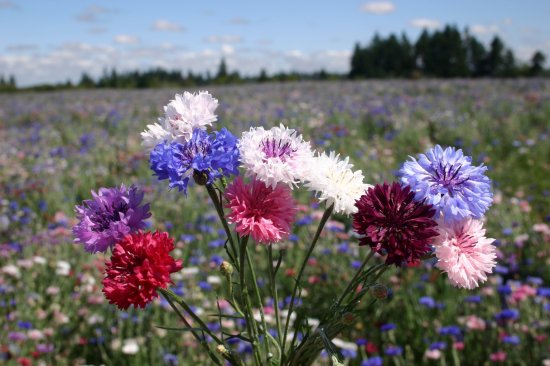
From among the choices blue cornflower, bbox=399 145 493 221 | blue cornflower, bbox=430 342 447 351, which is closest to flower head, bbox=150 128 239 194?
blue cornflower, bbox=399 145 493 221

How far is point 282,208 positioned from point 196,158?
15cm

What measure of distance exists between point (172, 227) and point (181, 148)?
3323 mm

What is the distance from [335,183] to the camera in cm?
80

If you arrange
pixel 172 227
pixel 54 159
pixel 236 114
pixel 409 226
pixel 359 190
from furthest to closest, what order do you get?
pixel 236 114 → pixel 54 159 → pixel 172 227 → pixel 359 190 → pixel 409 226

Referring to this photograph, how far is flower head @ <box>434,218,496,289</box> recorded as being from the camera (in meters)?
0.75

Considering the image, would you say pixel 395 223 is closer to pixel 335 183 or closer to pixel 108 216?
pixel 335 183

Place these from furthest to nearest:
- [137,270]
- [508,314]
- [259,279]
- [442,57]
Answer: [442,57] < [259,279] < [508,314] < [137,270]

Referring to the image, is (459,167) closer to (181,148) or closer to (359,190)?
(359,190)

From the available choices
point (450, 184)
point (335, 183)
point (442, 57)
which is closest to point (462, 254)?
point (450, 184)

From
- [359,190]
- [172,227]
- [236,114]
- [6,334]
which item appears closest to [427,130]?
[236,114]

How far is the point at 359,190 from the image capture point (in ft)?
2.74

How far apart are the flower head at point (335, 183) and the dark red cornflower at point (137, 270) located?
249 mm

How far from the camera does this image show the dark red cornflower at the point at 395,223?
0.72 m

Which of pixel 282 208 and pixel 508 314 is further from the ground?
pixel 282 208
